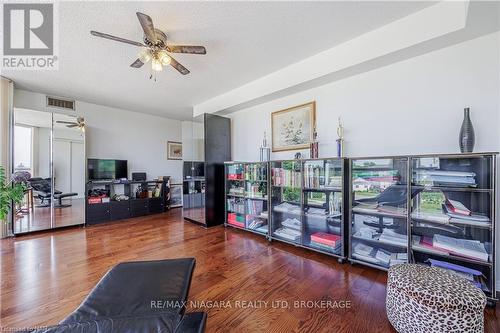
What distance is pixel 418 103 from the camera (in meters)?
2.12

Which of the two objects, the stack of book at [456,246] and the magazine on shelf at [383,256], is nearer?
the stack of book at [456,246]

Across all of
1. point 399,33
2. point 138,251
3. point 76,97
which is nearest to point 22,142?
point 76,97

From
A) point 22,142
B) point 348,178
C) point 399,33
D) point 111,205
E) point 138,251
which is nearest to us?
point 399,33

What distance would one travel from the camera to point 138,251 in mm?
2715

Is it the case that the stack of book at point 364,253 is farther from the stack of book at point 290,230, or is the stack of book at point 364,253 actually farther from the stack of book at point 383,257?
the stack of book at point 290,230

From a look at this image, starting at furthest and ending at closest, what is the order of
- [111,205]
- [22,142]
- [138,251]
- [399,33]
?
1. [111,205]
2. [22,142]
3. [138,251]
4. [399,33]

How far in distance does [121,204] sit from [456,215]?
5404 millimetres

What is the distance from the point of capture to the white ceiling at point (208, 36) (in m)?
1.82

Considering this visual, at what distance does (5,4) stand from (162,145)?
396 cm

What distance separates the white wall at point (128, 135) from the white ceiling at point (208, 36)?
0.71m

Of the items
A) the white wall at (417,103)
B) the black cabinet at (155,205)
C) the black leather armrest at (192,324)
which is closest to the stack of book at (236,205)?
the white wall at (417,103)

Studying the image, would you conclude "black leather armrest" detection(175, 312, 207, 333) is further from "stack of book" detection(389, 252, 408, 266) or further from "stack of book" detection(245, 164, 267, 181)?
"stack of book" detection(245, 164, 267, 181)

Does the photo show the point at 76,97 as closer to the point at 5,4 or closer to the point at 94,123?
the point at 94,123

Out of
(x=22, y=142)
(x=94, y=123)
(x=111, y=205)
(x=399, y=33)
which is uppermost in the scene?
(x=399, y=33)
